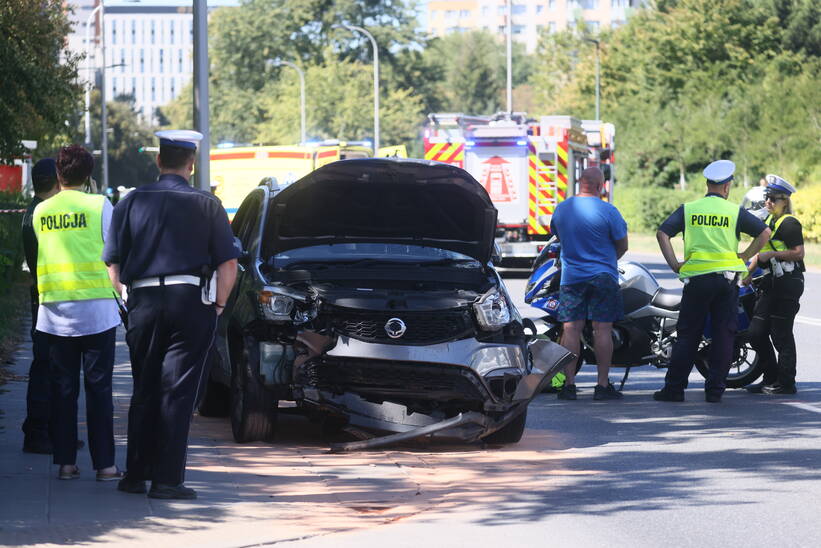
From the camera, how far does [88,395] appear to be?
789 centimetres

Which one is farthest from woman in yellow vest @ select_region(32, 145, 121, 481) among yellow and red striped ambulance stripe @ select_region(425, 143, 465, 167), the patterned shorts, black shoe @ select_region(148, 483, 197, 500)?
yellow and red striped ambulance stripe @ select_region(425, 143, 465, 167)

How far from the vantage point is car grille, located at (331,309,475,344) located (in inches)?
361

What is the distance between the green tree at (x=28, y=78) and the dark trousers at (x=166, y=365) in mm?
9523

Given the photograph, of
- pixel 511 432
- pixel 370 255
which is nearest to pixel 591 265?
pixel 370 255

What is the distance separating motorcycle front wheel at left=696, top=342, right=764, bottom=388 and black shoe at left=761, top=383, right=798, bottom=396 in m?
0.17

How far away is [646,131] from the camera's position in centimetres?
5809

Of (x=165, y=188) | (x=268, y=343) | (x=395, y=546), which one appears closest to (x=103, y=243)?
(x=165, y=188)

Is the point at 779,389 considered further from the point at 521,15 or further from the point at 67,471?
the point at 521,15

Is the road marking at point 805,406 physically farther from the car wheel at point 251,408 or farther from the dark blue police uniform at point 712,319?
the car wheel at point 251,408

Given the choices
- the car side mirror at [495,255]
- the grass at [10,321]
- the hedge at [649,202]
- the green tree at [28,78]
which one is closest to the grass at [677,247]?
the hedge at [649,202]

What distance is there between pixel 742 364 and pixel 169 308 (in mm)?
6656

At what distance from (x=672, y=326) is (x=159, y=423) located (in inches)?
233

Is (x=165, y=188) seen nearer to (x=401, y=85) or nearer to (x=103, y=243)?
(x=103, y=243)

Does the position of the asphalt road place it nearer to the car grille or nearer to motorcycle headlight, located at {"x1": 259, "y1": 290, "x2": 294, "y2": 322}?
the car grille
